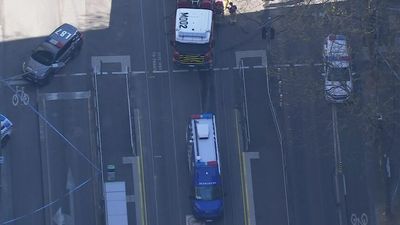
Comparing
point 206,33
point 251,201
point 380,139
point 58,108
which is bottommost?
point 251,201

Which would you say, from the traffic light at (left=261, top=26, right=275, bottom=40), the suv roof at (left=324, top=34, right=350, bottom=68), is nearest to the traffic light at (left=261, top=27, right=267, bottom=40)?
the traffic light at (left=261, top=26, right=275, bottom=40)

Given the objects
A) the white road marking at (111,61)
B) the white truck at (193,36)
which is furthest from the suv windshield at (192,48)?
the white road marking at (111,61)

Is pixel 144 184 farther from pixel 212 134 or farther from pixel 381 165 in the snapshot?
pixel 381 165

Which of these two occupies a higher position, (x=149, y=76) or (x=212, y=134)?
(x=149, y=76)

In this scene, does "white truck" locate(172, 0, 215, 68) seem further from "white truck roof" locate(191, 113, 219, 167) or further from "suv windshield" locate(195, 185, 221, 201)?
"suv windshield" locate(195, 185, 221, 201)

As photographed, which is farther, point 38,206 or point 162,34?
point 162,34

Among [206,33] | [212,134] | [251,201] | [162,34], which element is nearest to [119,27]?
[162,34]
